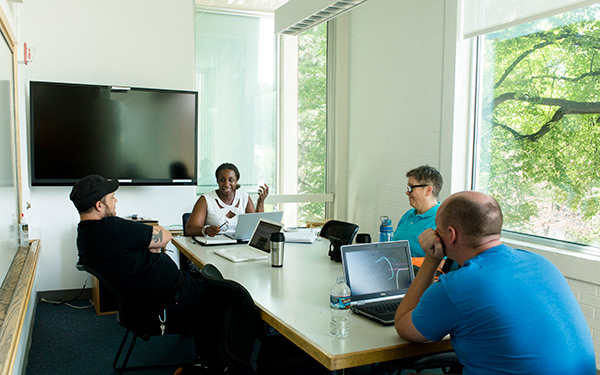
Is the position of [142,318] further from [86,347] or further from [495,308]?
[495,308]

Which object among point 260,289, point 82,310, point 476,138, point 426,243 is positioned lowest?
point 82,310

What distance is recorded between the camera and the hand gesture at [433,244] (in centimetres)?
196

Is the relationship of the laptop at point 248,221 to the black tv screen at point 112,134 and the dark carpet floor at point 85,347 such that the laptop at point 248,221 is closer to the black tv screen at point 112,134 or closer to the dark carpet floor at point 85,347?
the dark carpet floor at point 85,347

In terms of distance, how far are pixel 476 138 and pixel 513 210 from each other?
2.48 feet

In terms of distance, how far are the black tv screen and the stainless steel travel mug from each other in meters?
2.34

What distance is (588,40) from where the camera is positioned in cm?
361

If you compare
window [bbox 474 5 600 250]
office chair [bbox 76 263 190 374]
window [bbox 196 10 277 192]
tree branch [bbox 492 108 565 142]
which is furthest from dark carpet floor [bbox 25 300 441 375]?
tree branch [bbox 492 108 565 142]

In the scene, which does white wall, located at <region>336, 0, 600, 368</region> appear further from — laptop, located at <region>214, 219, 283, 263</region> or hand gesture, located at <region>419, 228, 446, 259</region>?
hand gesture, located at <region>419, 228, 446, 259</region>

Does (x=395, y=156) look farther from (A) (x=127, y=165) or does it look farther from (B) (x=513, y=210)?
(A) (x=127, y=165)

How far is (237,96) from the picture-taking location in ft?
19.6

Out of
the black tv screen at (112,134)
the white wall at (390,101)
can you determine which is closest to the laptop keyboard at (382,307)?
the white wall at (390,101)

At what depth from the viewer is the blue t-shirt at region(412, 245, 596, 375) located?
5.44 feet

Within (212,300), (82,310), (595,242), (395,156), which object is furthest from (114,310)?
(595,242)

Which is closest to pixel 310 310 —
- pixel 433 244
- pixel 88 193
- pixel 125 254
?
pixel 433 244
